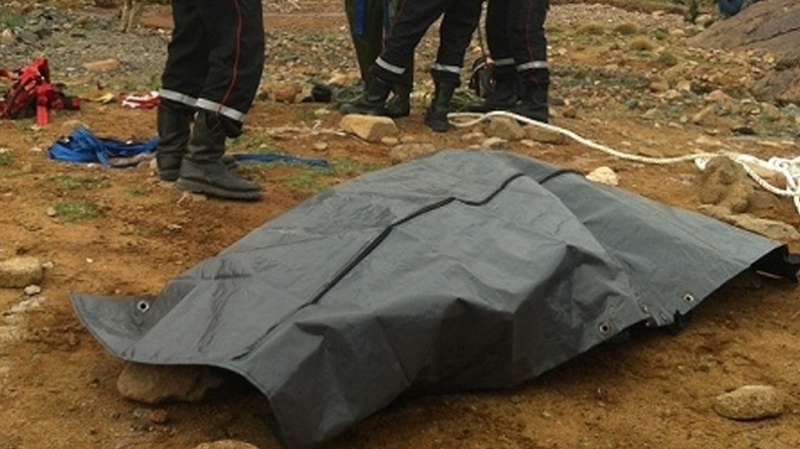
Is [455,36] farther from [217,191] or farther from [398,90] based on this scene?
[217,191]

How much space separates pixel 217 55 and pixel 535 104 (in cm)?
245

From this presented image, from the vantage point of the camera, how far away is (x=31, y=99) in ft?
18.1

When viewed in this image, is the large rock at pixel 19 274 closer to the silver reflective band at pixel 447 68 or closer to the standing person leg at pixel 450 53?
the standing person leg at pixel 450 53

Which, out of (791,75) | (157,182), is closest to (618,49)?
(791,75)

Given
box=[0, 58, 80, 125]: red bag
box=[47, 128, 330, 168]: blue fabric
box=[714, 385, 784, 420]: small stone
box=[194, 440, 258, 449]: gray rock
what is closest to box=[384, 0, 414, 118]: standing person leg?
box=[47, 128, 330, 168]: blue fabric

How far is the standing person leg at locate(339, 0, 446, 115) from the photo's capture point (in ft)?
18.7

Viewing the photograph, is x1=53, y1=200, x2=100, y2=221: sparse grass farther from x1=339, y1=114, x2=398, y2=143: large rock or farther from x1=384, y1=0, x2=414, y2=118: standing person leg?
x1=384, y1=0, x2=414, y2=118: standing person leg

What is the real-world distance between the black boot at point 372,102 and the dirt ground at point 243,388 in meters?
1.27

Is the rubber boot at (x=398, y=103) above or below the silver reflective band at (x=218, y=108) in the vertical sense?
below

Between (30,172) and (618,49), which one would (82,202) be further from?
(618,49)

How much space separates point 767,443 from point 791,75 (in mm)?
6701

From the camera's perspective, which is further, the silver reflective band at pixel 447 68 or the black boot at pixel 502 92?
the black boot at pixel 502 92

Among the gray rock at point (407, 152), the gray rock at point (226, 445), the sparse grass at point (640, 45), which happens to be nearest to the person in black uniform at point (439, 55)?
the gray rock at point (407, 152)

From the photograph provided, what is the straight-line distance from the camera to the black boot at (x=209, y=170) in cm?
424
